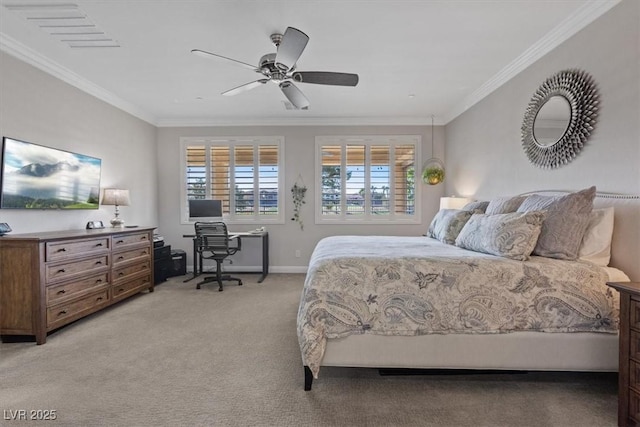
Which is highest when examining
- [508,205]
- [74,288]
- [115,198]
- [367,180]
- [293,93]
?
[293,93]

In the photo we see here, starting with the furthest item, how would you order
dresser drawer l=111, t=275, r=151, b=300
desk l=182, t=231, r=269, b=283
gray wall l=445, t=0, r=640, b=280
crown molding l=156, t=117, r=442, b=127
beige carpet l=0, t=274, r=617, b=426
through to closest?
crown molding l=156, t=117, r=442, b=127 → desk l=182, t=231, r=269, b=283 → dresser drawer l=111, t=275, r=151, b=300 → gray wall l=445, t=0, r=640, b=280 → beige carpet l=0, t=274, r=617, b=426

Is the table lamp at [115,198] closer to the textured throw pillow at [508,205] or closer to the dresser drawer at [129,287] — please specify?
the dresser drawer at [129,287]

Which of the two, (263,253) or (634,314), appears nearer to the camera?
Result: (634,314)

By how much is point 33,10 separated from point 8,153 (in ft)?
4.16

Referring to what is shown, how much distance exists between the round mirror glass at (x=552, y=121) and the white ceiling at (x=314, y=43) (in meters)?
0.53

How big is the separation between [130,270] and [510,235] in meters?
4.02

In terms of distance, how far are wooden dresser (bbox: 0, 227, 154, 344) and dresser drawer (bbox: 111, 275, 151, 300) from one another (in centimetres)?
1

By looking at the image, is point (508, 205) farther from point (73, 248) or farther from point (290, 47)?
point (73, 248)

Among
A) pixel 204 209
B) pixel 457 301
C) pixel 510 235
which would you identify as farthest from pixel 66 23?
pixel 510 235

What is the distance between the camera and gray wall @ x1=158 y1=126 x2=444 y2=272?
545 centimetres

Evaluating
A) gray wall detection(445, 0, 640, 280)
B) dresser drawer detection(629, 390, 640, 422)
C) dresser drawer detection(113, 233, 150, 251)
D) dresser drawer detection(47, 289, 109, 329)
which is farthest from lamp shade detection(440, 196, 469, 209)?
dresser drawer detection(47, 289, 109, 329)

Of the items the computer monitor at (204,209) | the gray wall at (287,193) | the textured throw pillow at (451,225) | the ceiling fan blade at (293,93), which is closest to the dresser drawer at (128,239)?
the computer monitor at (204,209)

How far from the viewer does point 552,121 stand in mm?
Result: 2785

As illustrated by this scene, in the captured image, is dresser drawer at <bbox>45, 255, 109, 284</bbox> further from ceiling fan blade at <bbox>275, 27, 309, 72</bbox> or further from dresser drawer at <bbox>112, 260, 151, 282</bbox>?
ceiling fan blade at <bbox>275, 27, 309, 72</bbox>
